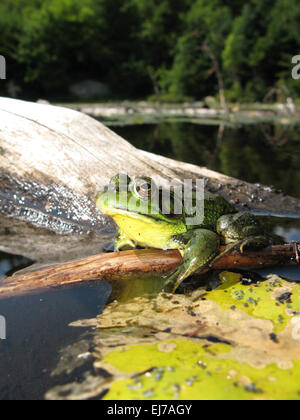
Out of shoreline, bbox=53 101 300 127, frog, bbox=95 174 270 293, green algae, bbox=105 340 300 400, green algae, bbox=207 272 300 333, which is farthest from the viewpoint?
shoreline, bbox=53 101 300 127

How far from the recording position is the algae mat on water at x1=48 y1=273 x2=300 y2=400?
171cm

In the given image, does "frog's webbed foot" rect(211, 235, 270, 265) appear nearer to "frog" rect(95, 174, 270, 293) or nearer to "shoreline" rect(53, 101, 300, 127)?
"frog" rect(95, 174, 270, 293)

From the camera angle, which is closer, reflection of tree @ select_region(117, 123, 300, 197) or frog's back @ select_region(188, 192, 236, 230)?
frog's back @ select_region(188, 192, 236, 230)

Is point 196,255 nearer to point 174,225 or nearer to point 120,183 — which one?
point 174,225

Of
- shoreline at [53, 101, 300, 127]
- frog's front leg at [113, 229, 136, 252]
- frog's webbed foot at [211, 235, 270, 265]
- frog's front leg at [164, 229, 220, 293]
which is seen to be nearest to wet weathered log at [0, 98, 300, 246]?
frog's front leg at [113, 229, 136, 252]

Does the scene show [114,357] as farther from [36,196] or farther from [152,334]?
[36,196]

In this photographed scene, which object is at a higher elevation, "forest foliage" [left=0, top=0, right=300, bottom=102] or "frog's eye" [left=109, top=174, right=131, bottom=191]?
"forest foliage" [left=0, top=0, right=300, bottom=102]

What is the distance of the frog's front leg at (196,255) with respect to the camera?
2.71 meters

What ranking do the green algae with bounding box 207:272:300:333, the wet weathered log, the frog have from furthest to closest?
the wet weathered log < the frog < the green algae with bounding box 207:272:300:333

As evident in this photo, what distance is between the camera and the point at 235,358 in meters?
1.92

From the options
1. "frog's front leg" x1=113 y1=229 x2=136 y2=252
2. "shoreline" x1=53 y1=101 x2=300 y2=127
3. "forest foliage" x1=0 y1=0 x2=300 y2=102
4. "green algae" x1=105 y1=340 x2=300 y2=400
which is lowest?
"green algae" x1=105 y1=340 x2=300 y2=400

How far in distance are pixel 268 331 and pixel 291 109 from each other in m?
21.2

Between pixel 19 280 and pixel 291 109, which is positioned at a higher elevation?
pixel 291 109
